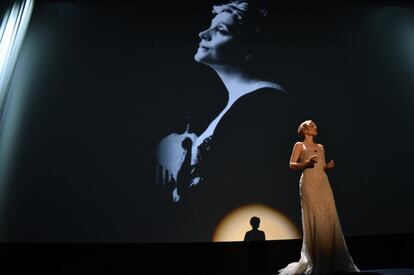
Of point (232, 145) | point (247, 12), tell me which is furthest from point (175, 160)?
Result: point (247, 12)

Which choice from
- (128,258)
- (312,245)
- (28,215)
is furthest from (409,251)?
(28,215)

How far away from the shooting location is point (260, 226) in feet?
12.6

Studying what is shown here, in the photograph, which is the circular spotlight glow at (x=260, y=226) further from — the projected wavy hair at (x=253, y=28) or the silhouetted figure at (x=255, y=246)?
the projected wavy hair at (x=253, y=28)

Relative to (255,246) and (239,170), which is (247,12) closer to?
(239,170)

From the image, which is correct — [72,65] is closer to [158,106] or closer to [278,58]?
[158,106]

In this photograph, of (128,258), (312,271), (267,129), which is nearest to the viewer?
(312,271)

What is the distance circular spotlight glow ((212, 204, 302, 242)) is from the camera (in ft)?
12.5

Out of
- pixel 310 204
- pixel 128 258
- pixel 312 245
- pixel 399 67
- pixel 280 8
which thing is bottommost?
pixel 128 258

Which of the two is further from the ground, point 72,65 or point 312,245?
point 72,65

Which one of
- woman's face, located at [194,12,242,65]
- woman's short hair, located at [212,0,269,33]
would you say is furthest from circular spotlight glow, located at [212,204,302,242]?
woman's short hair, located at [212,0,269,33]

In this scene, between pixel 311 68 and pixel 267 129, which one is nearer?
pixel 267 129

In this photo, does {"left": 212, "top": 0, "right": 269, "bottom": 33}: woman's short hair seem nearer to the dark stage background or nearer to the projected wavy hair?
the projected wavy hair

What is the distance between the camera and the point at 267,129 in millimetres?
4207

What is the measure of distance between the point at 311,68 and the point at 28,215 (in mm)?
4429
